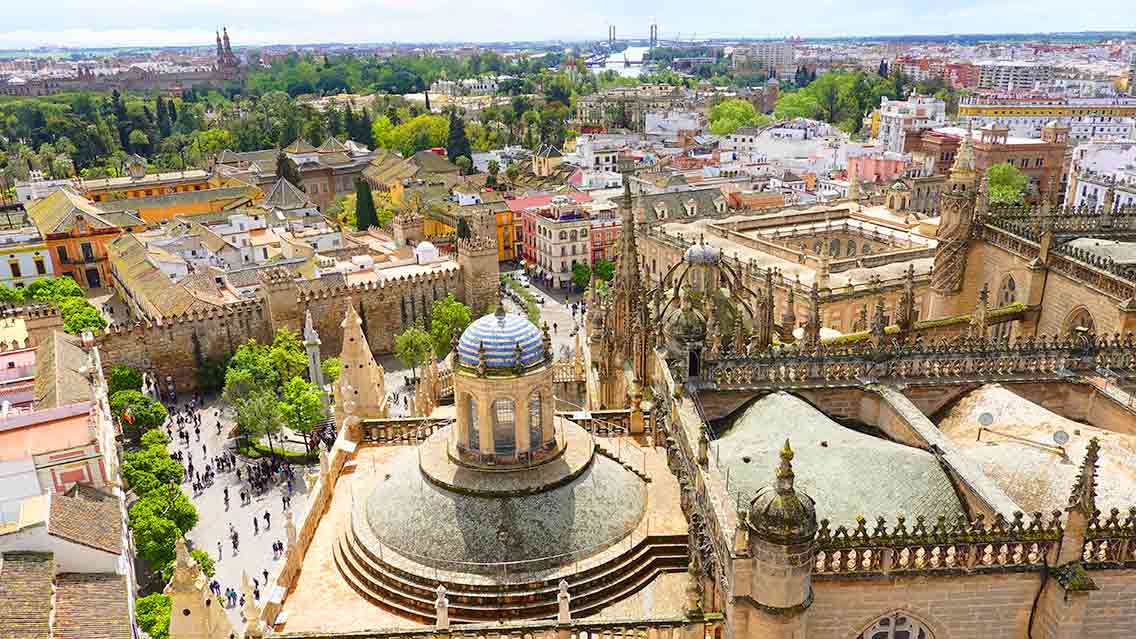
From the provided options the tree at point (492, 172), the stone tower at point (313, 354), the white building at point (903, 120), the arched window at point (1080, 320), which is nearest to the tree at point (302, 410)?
the stone tower at point (313, 354)

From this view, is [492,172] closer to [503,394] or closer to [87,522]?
[87,522]

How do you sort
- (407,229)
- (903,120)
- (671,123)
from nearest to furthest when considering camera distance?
1. (407,229)
2. (903,120)
3. (671,123)

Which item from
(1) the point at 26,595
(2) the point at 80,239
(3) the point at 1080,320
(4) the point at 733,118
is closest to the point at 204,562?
(1) the point at 26,595

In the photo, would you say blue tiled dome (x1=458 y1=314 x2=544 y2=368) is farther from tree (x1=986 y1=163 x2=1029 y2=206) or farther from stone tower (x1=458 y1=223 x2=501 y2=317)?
tree (x1=986 y1=163 x2=1029 y2=206)

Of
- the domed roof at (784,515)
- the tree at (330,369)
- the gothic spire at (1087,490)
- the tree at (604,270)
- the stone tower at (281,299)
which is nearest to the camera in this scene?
the domed roof at (784,515)

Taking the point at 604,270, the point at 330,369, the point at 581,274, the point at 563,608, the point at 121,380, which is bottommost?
the point at 581,274

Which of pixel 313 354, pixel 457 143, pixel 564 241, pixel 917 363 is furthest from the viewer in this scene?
pixel 457 143

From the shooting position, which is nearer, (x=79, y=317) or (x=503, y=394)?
(x=503, y=394)

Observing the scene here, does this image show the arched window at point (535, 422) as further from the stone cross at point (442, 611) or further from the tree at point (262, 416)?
Result: the tree at point (262, 416)
